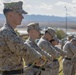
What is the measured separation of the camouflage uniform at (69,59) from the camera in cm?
1078

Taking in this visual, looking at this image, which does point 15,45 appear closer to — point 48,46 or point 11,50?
point 11,50

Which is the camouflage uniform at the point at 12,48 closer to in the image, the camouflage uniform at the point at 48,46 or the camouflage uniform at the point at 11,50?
the camouflage uniform at the point at 11,50

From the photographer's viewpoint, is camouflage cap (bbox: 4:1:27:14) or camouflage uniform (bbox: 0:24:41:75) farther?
camouflage cap (bbox: 4:1:27:14)

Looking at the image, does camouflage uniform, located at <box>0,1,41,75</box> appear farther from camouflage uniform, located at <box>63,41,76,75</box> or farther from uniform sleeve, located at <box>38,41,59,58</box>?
camouflage uniform, located at <box>63,41,76,75</box>

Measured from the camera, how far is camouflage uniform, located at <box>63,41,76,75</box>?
1078cm

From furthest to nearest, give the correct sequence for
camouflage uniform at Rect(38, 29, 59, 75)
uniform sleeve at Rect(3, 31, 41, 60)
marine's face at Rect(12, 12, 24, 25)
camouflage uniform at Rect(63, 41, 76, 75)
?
camouflage uniform at Rect(63, 41, 76, 75) → camouflage uniform at Rect(38, 29, 59, 75) → marine's face at Rect(12, 12, 24, 25) → uniform sleeve at Rect(3, 31, 41, 60)

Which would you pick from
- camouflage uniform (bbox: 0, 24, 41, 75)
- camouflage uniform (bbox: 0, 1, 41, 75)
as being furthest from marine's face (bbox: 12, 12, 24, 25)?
camouflage uniform (bbox: 0, 24, 41, 75)

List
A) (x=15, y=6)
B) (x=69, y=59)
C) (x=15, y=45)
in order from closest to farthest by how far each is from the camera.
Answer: (x=15, y=45) → (x=15, y=6) → (x=69, y=59)

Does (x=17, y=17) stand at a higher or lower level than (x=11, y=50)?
higher

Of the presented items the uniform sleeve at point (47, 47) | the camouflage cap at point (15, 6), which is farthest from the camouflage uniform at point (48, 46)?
the camouflage cap at point (15, 6)

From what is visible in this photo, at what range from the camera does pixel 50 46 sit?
8.52m

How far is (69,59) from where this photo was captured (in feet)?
35.9

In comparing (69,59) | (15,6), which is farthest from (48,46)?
(15,6)

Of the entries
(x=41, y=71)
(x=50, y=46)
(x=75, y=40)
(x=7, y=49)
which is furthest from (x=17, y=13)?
(x=75, y=40)
